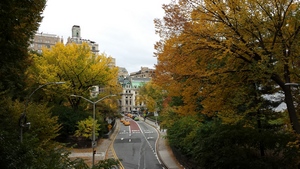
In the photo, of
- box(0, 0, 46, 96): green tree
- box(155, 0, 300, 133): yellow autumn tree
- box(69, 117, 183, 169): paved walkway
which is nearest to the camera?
box(0, 0, 46, 96): green tree

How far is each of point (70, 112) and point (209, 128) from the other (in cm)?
2506

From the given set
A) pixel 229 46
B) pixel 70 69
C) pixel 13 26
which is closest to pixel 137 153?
pixel 70 69

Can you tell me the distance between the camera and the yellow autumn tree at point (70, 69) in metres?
33.9

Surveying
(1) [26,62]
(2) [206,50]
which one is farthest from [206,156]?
(1) [26,62]

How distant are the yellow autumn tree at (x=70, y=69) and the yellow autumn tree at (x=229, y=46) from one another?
23.5 meters

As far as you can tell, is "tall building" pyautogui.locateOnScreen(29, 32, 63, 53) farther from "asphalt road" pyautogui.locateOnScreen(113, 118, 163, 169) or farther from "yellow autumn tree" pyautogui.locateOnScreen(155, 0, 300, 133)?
"yellow autumn tree" pyautogui.locateOnScreen(155, 0, 300, 133)

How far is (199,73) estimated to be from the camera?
12312 mm

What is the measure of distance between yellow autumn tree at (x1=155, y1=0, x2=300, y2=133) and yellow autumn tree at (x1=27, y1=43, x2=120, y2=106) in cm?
2348

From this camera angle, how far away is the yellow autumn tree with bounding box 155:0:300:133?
11375 mm

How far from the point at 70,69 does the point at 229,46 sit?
27362 mm

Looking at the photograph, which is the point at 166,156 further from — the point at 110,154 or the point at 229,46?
the point at 229,46

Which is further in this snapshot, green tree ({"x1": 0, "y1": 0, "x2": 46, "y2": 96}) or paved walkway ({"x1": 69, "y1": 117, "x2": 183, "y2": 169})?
paved walkway ({"x1": 69, "y1": 117, "x2": 183, "y2": 169})

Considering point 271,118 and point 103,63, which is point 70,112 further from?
point 271,118

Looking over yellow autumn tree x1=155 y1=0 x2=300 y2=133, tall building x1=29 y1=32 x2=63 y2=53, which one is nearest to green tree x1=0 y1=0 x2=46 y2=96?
yellow autumn tree x1=155 y1=0 x2=300 y2=133
